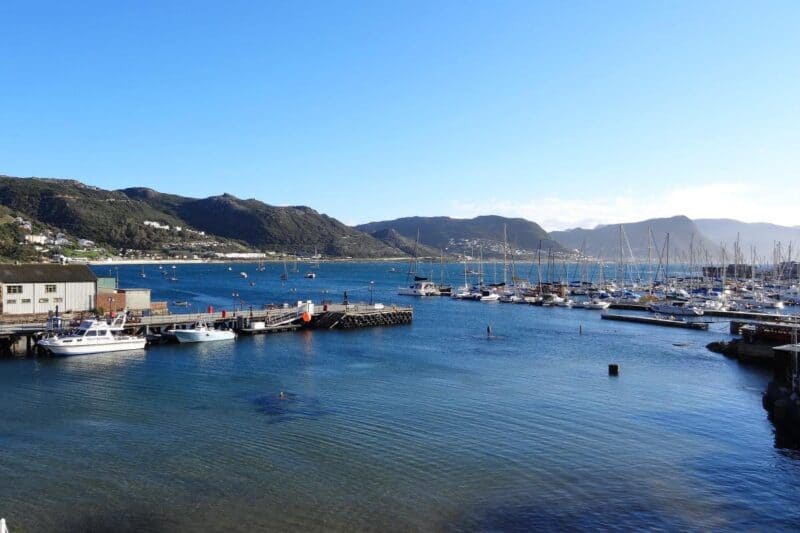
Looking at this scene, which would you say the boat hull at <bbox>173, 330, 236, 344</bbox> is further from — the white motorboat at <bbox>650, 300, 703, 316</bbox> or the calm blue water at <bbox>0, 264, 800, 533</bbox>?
the white motorboat at <bbox>650, 300, 703, 316</bbox>

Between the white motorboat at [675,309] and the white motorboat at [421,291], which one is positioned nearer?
the white motorboat at [675,309]

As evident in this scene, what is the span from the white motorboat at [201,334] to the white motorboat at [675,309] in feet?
183

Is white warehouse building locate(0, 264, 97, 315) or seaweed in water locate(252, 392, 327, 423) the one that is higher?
white warehouse building locate(0, 264, 97, 315)

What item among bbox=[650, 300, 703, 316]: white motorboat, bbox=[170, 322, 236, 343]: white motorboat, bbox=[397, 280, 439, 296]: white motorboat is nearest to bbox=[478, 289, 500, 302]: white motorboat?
bbox=[397, 280, 439, 296]: white motorboat

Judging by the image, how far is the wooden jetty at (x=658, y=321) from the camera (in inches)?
2687

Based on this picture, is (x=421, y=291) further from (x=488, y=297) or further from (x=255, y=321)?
(x=255, y=321)

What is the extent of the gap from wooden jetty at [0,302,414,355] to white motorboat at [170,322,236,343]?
873 mm

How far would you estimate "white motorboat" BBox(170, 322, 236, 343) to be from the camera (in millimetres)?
50469

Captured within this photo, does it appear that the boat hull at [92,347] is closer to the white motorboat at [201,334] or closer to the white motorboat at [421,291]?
the white motorboat at [201,334]

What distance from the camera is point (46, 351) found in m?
42.9

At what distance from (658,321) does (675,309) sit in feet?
35.5

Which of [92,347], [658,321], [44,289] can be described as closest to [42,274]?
[44,289]

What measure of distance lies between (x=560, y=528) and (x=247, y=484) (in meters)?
9.61

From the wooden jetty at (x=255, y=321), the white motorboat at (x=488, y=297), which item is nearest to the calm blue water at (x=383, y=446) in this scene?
the wooden jetty at (x=255, y=321)
